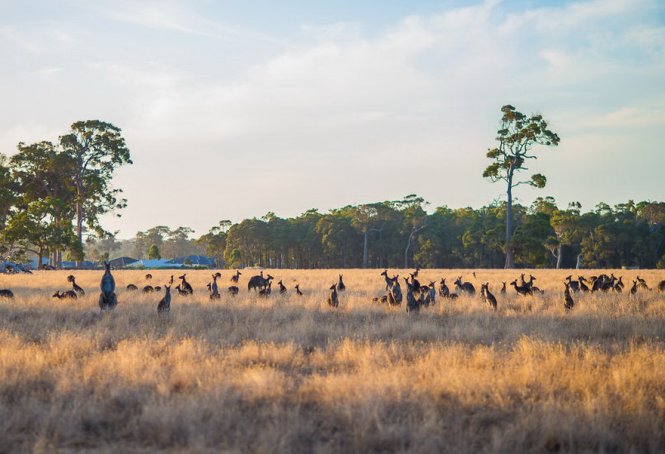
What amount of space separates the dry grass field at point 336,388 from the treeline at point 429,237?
61.6m

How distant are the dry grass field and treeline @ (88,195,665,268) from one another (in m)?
61.6

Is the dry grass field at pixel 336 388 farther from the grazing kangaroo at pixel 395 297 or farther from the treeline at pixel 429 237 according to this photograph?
the treeline at pixel 429 237

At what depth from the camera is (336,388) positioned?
7203 millimetres

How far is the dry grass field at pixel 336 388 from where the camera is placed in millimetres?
5863

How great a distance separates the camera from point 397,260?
296 feet

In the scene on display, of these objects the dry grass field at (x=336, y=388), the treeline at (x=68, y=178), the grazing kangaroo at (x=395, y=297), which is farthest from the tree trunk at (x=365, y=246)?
the dry grass field at (x=336, y=388)

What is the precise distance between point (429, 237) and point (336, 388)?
7802 centimetres

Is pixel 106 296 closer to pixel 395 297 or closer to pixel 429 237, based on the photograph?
pixel 395 297

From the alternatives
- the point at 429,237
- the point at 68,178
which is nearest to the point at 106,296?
the point at 68,178

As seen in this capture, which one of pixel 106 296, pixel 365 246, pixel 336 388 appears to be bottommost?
pixel 336 388

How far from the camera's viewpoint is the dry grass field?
5863 millimetres

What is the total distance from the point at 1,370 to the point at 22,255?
44.8 metres

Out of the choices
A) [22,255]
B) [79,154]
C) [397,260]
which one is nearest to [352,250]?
A: [397,260]

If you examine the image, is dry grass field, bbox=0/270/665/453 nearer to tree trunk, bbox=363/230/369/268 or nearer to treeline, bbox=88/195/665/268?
treeline, bbox=88/195/665/268
